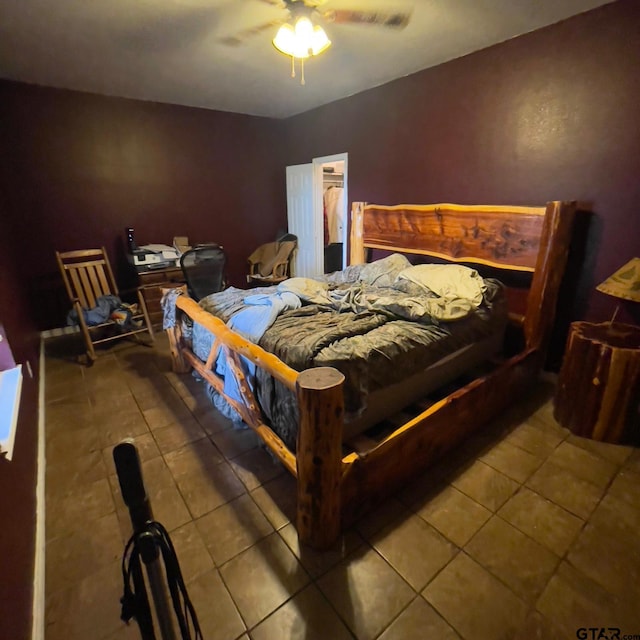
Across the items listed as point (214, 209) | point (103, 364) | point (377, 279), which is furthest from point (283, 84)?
point (103, 364)

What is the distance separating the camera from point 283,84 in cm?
334

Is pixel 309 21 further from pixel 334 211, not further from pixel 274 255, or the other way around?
pixel 334 211

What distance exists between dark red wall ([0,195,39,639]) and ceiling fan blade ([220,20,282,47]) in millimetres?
2299

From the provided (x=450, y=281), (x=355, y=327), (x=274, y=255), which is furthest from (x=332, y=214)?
(x=355, y=327)

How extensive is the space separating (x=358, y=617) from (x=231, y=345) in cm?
121

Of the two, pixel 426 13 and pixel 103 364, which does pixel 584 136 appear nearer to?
pixel 426 13

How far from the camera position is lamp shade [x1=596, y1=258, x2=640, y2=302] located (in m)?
1.80

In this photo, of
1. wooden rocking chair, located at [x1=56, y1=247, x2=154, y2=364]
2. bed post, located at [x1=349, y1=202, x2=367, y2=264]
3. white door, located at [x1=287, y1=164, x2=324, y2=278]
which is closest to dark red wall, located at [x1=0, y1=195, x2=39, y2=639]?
wooden rocking chair, located at [x1=56, y1=247, x2=154, y2=364]

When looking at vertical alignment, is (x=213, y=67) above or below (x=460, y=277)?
above

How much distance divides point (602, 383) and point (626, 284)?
0.55 meters

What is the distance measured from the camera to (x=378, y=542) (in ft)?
4.75

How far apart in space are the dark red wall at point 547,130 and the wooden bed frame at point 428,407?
245 mm

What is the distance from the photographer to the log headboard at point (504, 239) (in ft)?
7.34

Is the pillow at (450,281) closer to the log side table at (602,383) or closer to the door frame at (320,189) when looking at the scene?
the log side table at (602,383)
